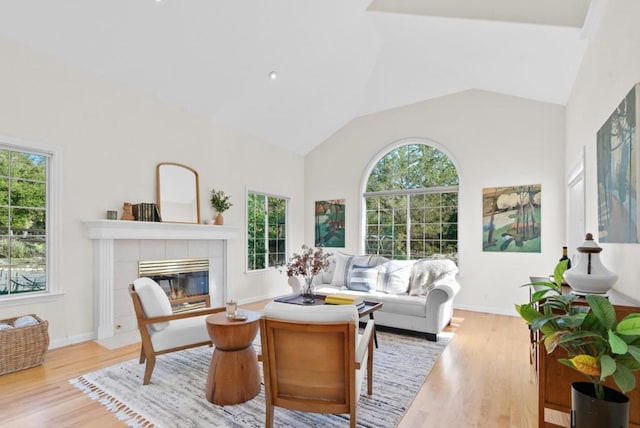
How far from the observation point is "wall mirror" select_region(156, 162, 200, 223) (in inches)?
188

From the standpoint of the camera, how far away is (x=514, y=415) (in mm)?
2416

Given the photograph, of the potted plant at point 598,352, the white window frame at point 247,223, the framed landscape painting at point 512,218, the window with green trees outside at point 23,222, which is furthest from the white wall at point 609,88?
the window with green trees outside at point 23,222

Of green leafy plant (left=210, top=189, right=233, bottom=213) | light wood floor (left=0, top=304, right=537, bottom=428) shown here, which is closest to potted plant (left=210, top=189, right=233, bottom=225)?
green leafy plant (left=210, top=189, right=233, bottom=213)

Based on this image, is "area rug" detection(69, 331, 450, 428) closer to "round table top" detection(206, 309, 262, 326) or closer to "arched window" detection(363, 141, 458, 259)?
"round table top" detection(206, 309, 262, 326)

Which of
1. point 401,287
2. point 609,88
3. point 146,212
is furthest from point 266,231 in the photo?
point 609,88

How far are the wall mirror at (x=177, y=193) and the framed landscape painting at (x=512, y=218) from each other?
4.60 meters

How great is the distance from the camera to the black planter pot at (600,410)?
1.42m

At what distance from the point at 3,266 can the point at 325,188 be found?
5.20 meters

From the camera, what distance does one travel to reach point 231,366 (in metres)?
2.54

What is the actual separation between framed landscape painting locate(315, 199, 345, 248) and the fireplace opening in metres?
2.67

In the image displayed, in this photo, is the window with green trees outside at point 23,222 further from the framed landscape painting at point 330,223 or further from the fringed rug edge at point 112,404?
the framed landscape painting at point 330,223

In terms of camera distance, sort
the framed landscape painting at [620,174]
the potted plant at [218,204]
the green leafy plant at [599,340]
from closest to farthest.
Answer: the green leafy plant at [599,340] < the framed landscape painting at [620,174] < the potted plant at [218,204]

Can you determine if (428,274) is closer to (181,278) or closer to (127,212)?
(181,278)

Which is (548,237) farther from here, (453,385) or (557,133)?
(453,385)
